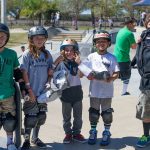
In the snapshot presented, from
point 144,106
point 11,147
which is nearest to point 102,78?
point 144,106

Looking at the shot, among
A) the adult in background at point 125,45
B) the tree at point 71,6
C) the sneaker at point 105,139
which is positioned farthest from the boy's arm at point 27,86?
the tree at point 71,6

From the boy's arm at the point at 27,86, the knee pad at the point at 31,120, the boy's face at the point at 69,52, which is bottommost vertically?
the knee pad at the point at 31,120

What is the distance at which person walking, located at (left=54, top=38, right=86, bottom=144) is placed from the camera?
5.12 meters

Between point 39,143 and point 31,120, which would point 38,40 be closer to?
point 31,120

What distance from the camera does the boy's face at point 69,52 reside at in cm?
510

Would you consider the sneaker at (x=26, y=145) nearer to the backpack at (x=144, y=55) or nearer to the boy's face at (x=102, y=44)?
the boy's face at (x=102, y=44)

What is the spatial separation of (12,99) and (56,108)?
8.45 ft

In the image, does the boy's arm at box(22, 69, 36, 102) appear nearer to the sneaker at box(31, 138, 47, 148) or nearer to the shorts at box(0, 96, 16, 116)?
the shorts at box(0, 96, 16, 116)

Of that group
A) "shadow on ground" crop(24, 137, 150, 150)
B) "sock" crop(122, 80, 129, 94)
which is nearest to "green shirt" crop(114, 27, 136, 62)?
"sock" crop(122, 80, 129, 94)

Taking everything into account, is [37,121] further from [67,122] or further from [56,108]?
[56,108]

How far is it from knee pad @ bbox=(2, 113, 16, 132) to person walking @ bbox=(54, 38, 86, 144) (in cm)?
77

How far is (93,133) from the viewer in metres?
5.38

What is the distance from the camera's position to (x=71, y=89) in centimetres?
520

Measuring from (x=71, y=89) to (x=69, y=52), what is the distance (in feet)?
1.58
